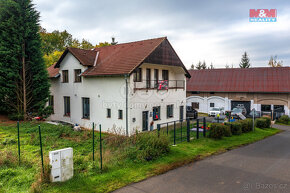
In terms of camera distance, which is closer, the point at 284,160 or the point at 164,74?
the point at 284,160

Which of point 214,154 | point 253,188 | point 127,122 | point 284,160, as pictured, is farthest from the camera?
point 127,122

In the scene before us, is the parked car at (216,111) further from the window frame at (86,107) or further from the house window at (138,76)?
the window frame at (86,107)

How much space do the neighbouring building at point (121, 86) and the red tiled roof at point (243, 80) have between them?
44.3ft

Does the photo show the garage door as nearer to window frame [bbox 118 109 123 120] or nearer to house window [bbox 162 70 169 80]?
house window [bbox 162 70 169 80]

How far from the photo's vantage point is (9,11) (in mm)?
18578

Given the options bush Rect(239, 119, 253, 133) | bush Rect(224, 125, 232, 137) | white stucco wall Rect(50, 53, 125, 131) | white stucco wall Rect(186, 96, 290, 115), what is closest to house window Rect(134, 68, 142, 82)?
white stucco wall Rect(50, 53, 125, 131)

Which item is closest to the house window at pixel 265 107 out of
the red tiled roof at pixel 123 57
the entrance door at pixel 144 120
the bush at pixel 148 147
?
the red tiled roof at pixel 123 57

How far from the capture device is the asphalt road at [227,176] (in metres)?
7.57

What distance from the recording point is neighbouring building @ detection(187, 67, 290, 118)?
97.0 feet

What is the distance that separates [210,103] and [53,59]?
28348 mm

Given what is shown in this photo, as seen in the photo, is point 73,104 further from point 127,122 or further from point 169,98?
point 169,98

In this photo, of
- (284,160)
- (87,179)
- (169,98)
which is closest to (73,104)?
(169,98)

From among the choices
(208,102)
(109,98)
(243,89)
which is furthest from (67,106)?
(243,89)

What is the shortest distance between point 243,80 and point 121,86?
24.2m
